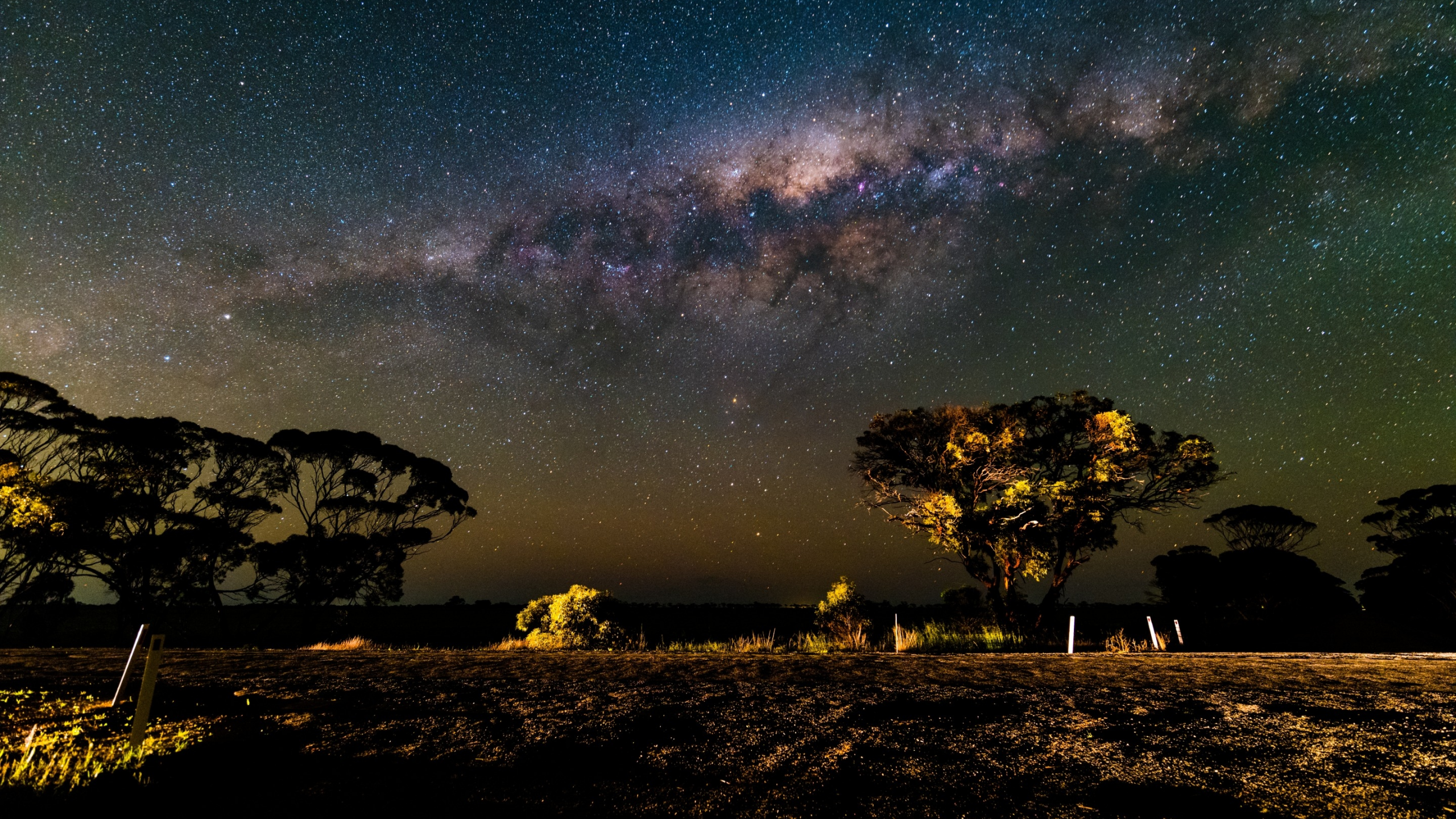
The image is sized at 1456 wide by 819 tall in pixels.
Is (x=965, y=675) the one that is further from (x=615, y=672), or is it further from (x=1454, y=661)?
(x=1454, y=661)

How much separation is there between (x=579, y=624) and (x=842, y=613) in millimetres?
8474

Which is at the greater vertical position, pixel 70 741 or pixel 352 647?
pixel 70 741

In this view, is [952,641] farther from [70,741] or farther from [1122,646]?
[70,741]

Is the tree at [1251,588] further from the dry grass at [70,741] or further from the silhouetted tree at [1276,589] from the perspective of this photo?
the dry grass at [70,741]

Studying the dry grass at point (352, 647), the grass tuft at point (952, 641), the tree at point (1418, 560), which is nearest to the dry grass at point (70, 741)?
the dry grass at point (352, 647)

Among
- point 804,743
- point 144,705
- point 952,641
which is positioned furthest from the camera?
point 952,641

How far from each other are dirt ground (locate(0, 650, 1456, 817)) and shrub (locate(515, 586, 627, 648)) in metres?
9.00

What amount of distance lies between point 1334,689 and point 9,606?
36944 millimetres

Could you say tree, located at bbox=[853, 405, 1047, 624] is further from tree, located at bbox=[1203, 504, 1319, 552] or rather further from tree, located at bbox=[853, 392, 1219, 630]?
tree, located at bbox=[1203, 504, 1319, 552]

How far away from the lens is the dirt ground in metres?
4.24

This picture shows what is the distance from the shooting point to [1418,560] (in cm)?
2998

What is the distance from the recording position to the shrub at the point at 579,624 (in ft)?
61.1

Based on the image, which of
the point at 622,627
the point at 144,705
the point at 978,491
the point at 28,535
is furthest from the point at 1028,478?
the point at 28,535

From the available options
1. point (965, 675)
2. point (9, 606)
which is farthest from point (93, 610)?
point (965, 675)
